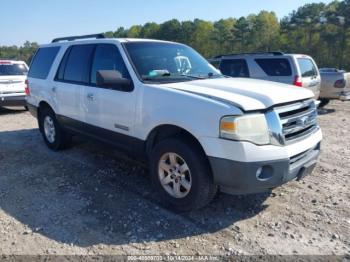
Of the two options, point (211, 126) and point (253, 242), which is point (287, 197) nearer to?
point (253, 242)

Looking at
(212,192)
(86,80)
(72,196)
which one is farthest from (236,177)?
(86,80)

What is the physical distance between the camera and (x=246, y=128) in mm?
3266

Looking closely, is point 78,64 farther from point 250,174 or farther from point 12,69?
point 12,69

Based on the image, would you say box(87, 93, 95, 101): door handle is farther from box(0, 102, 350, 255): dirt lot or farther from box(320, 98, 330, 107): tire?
box(320, 98, 330, 107): tire

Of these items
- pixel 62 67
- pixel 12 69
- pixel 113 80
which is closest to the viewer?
pixel 113 80

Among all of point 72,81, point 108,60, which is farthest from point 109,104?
point 72,81

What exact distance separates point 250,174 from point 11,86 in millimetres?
9343

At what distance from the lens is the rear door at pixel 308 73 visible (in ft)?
30.2

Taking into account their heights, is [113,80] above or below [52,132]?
above

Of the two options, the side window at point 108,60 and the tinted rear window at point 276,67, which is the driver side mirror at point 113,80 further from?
the tinted rear window at point 276,67

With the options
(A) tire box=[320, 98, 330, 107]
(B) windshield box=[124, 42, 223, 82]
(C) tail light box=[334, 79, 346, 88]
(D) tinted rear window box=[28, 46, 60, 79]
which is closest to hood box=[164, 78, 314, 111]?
(B) windshield box=[124, 42, 223, 82]

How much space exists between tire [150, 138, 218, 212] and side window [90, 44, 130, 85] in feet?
3.77

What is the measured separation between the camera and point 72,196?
4.33 m

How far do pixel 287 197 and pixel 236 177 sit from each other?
1.28 metres
